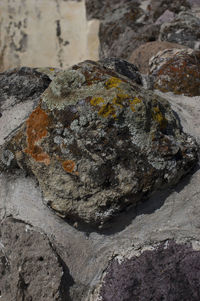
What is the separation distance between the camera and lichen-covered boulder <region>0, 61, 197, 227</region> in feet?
3.73

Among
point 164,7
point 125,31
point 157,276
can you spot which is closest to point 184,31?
point 125,31

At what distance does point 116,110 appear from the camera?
45.4 inches

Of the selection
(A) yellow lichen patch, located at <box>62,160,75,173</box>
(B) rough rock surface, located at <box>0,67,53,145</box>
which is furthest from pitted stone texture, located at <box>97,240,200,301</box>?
(B) rough rock surface, located at <box>0,67,53,145</box>

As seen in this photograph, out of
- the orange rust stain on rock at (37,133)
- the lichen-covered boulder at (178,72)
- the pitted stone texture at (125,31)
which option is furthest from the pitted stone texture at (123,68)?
the pitted stone texture at (125,31)

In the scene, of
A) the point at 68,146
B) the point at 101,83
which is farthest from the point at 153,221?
the point at 101,83

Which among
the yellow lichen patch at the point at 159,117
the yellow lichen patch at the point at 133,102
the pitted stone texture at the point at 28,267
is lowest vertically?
the pitted stone texture at the point at 28,267

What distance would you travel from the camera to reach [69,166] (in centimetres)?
115

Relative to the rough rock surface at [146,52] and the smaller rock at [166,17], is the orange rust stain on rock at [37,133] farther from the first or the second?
the smaller rock at [166,17]

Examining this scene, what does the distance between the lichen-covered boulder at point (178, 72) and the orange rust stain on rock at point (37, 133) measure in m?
0.65

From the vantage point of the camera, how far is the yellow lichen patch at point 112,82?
1204 millimetres

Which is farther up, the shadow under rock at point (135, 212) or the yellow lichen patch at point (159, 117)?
the yellow lichen patch at point (159, 117)

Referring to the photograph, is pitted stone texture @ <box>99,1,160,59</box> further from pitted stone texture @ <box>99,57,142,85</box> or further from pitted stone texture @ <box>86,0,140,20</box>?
pitted stone texture @ <box>99,57,142,85</box>

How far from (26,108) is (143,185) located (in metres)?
0.65

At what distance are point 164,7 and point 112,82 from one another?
2816 mm
